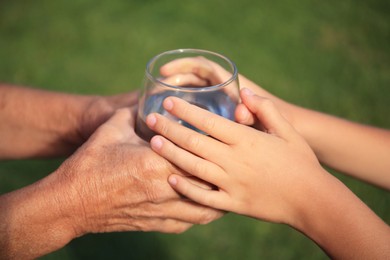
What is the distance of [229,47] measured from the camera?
3.89m

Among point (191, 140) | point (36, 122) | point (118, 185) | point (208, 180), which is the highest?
point (191, 140)

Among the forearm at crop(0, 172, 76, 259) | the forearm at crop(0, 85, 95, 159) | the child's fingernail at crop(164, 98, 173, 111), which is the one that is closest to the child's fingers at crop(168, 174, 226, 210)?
the child's fingernail at crop(164, 98, 173, 111)

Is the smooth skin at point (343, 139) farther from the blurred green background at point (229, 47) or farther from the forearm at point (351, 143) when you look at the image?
Answer: the blurred green background at point (229, 47)

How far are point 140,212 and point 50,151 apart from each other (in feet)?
2.37

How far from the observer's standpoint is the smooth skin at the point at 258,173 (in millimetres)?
1081

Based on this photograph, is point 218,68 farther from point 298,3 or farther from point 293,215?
point 298,3

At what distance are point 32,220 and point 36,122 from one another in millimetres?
639

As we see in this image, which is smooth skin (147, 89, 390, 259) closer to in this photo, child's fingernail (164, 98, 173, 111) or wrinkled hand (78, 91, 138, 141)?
child's fingernail (164, 98, 173, 111)

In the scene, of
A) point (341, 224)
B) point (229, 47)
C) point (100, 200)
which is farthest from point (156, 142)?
point (229, 47)

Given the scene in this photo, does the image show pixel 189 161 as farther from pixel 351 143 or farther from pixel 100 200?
pixel 351 143

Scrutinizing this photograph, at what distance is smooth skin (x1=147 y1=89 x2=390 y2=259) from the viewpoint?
108 centimetres

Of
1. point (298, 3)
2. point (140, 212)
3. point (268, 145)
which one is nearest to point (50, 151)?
point (140, 212)

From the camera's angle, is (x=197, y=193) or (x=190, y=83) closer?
(x=197, y=193)

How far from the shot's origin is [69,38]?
3928mm
